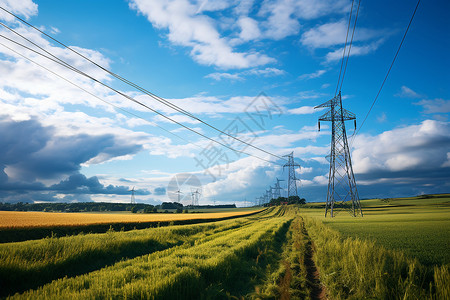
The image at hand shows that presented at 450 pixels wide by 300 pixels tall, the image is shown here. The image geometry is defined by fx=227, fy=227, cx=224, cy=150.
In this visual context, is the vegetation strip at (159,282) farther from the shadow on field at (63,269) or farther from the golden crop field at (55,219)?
the golden crop field at (55,219)

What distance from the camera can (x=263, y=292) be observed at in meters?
8.16

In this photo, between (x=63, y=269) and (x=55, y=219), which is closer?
(x=63, y=269)

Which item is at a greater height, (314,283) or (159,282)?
(159,282)

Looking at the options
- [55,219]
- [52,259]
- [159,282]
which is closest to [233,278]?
[159,282]

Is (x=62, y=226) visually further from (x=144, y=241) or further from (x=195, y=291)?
(x=195, y=291)

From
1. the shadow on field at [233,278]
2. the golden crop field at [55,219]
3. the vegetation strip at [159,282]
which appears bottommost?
the golden crop field at [55,219]

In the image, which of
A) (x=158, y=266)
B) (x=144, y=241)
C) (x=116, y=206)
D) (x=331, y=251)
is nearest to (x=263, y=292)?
(x=158, y=266)

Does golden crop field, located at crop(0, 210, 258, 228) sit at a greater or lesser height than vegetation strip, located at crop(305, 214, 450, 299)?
lesser

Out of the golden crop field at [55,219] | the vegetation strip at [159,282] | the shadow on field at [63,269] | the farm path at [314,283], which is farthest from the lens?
the golden crop field at [55,219]

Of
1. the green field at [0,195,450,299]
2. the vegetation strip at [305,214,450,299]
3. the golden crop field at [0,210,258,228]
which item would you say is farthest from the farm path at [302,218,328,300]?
the golden crop field at [0,210,258,228]

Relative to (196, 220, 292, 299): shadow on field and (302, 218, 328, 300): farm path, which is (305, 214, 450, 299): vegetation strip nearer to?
(302, 218, 328, 300): farm path

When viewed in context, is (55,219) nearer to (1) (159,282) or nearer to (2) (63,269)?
(2) (63,269)

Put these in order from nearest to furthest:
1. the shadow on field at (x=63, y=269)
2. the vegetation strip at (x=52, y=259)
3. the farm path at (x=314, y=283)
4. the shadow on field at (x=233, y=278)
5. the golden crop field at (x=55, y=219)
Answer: the shadow on field at (x=233, y=278) → the farm path at (x=314, y=283) → the shadow on field at (x=63, y=269) → the vegetation strip at (x=52, y=259) → the golden crop field at (x=55, y=219)

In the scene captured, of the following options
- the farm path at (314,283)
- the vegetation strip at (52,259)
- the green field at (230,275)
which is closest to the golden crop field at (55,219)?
the vegetation strip at (52,259)
